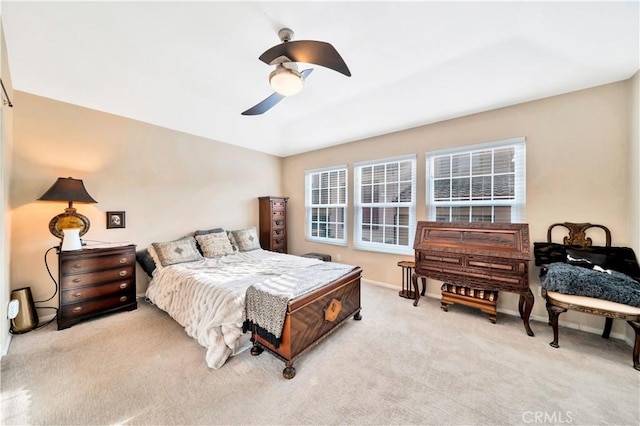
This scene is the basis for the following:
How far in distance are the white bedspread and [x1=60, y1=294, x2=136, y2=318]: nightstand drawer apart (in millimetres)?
287

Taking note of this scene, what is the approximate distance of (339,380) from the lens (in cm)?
183

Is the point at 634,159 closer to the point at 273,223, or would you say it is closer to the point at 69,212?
the point at 273,223

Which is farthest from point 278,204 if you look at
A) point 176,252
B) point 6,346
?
point 6,346

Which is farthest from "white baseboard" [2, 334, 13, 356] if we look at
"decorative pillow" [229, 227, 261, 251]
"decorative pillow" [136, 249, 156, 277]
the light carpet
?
"decorative pillow" [229, 227, 261, 251]

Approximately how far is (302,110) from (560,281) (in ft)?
12.6

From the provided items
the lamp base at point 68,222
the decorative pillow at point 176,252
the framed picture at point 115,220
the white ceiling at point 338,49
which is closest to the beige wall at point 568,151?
the white ceiling at point 338,49

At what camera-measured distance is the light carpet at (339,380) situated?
1.52m

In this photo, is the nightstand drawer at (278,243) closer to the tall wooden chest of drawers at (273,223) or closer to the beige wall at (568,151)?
the tall wooden chest of drawers at (273,223)

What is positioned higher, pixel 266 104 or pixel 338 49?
pixel 338 49

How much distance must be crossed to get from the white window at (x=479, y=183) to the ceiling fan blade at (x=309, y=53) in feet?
7.98

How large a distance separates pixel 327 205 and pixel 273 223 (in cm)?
124

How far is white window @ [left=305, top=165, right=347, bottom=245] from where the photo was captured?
473cm

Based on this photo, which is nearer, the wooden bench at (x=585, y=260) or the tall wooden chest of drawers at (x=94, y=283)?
the wooden bench at (x=585, y=260)

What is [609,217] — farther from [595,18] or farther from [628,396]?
[595,18]
